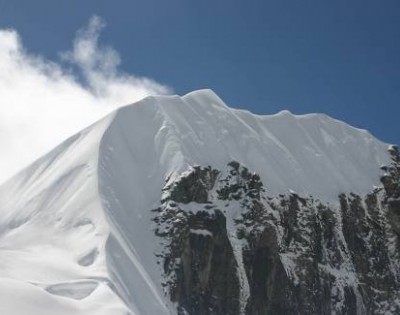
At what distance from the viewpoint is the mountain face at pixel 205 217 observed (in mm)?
49156

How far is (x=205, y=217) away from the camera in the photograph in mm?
57406

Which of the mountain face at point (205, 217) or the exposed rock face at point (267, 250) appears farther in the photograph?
the exposed rock face at point (267, 250)

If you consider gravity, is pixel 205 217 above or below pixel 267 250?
above

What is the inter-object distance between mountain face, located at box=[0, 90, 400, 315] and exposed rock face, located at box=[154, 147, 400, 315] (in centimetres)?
12

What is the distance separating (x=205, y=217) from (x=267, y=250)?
6.26 metres

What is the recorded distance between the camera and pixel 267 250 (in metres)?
58.7

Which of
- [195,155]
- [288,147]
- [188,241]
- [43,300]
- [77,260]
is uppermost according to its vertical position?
[288,147]

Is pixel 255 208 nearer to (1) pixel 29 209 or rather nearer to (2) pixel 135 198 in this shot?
(2) pixel 135 198

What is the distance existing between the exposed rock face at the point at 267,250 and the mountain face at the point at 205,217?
12cm

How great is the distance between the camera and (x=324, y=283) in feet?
199

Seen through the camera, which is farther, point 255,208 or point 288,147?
point 288,147

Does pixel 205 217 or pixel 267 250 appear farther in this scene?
pixel 267 250

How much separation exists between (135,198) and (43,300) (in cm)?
2756

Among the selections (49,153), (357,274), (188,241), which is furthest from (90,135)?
(357,274)
